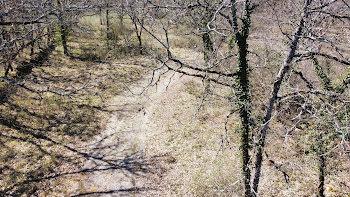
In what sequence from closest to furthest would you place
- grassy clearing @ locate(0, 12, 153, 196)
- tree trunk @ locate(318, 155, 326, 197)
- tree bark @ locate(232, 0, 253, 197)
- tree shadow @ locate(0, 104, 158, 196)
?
tree bark @ locate(232, 0, 253, 197) < tree trunk @ locate(318, 155, 326, 197) < tree shadow @ locate(0, 104, 158, 196) < grassy clearing @ locate(0, 12, 153, 196)

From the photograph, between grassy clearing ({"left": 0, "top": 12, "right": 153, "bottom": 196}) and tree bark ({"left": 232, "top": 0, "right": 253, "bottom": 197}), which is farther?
grassy clearing ({"left": 0, "top": 12, "right": 153, "bottom": 196})

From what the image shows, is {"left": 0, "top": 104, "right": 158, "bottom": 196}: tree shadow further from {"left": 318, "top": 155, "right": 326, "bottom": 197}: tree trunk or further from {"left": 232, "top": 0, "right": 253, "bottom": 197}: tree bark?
{"left": 318, "top": 155, "right": 326, "bottom": 197}: tree trunk

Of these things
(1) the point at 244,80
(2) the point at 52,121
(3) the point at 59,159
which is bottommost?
(3) the point at 59,159

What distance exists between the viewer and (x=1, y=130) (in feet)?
42.5

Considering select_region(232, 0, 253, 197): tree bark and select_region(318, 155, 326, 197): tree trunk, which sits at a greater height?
select_region(232, 0, 253, 197): tree bark

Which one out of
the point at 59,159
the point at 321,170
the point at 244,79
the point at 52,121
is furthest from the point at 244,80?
the point at 52,121

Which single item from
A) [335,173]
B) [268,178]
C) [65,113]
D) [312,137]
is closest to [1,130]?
[65,113]

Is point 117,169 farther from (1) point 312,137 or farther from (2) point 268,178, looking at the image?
(1) point 312,137

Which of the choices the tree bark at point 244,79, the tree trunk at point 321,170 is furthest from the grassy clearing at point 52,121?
the tree trunk at point 321,170

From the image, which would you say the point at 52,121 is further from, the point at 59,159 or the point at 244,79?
the point at 244,79

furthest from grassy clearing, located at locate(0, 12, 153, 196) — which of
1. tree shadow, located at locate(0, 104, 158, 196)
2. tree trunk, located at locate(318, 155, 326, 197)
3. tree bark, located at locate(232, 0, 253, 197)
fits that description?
tree trunk, located at locate(318, 155, 326, 197)

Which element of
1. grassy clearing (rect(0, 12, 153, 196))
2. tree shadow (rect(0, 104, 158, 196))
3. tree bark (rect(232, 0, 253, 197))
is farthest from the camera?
grassy clearing (rect(0, 12, 153, 196))

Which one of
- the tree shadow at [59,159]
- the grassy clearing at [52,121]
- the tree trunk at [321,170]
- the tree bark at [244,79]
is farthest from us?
the grassy clearing at [52,121]

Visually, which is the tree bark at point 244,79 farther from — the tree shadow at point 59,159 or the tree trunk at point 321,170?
the tree shadow at point 59,159
